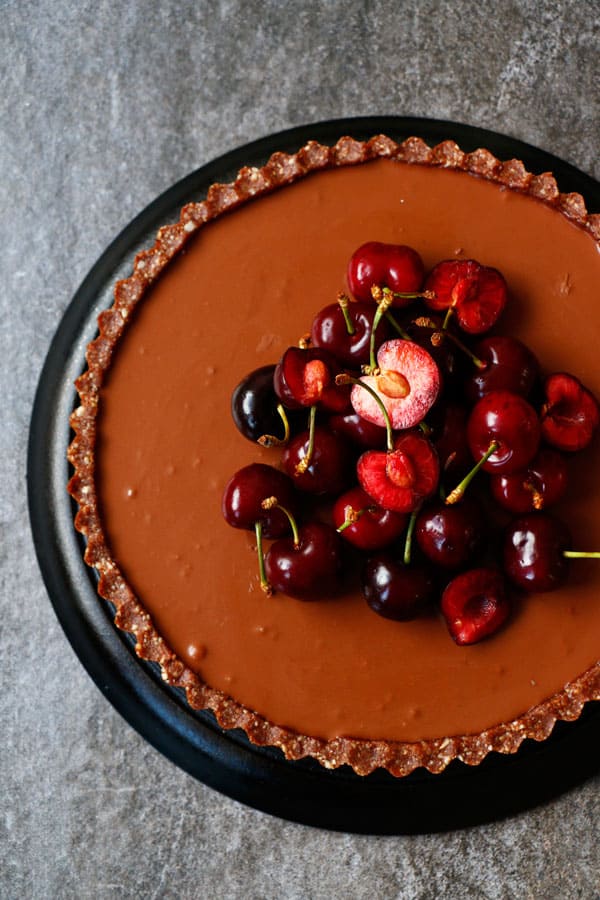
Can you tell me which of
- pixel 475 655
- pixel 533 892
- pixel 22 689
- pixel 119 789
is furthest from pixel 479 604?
pixel 22 689

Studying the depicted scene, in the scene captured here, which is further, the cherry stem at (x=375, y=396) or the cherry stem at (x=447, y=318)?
the cherry stem at (x=447, y=318)

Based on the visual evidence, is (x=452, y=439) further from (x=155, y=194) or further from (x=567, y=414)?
(x=155, y=194)

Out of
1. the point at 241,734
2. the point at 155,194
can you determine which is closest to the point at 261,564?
the point at 241,734

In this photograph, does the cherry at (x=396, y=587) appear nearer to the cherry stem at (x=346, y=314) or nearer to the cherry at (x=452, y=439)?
the cherry at (x=452, y=439)

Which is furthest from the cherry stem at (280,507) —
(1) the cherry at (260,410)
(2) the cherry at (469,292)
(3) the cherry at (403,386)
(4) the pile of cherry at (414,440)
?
(2) the cherry at (469,292)

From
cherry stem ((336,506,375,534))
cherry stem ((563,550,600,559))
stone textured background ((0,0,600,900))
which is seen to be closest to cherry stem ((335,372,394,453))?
cherry stem ((336,506,375,534))
